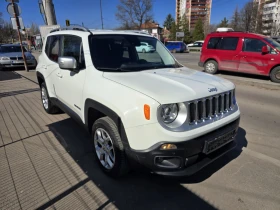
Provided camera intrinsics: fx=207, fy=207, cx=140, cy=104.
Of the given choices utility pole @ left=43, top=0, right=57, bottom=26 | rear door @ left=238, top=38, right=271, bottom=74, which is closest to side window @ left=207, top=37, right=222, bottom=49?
rear door @ left=238, top=38, right=271, bottom=74

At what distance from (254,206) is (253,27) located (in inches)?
2143

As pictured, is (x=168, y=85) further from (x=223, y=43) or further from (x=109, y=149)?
(x=223, y=43)

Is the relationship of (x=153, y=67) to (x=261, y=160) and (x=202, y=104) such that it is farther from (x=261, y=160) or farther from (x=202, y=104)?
(x=261, y=160)

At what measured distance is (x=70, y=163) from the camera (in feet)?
10.3

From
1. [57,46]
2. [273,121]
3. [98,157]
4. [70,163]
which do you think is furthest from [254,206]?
[57,46]

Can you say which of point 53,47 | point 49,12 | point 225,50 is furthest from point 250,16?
point 53,47

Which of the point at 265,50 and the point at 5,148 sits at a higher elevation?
the point at 265,50

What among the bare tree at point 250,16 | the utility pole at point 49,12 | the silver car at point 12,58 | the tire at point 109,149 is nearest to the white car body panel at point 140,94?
the tire at point 109,149

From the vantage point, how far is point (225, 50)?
10156 mm

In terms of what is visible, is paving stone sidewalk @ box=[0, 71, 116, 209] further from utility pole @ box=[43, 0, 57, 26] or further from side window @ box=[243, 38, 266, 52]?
side window @ box=[243, 38, 266, 52]

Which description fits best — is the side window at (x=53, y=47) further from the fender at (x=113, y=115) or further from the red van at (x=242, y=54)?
the red van at (x=242, y=54)

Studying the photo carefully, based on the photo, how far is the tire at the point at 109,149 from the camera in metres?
2.42

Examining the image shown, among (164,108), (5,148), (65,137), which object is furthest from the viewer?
(65,137)

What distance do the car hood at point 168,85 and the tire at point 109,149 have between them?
56cm
